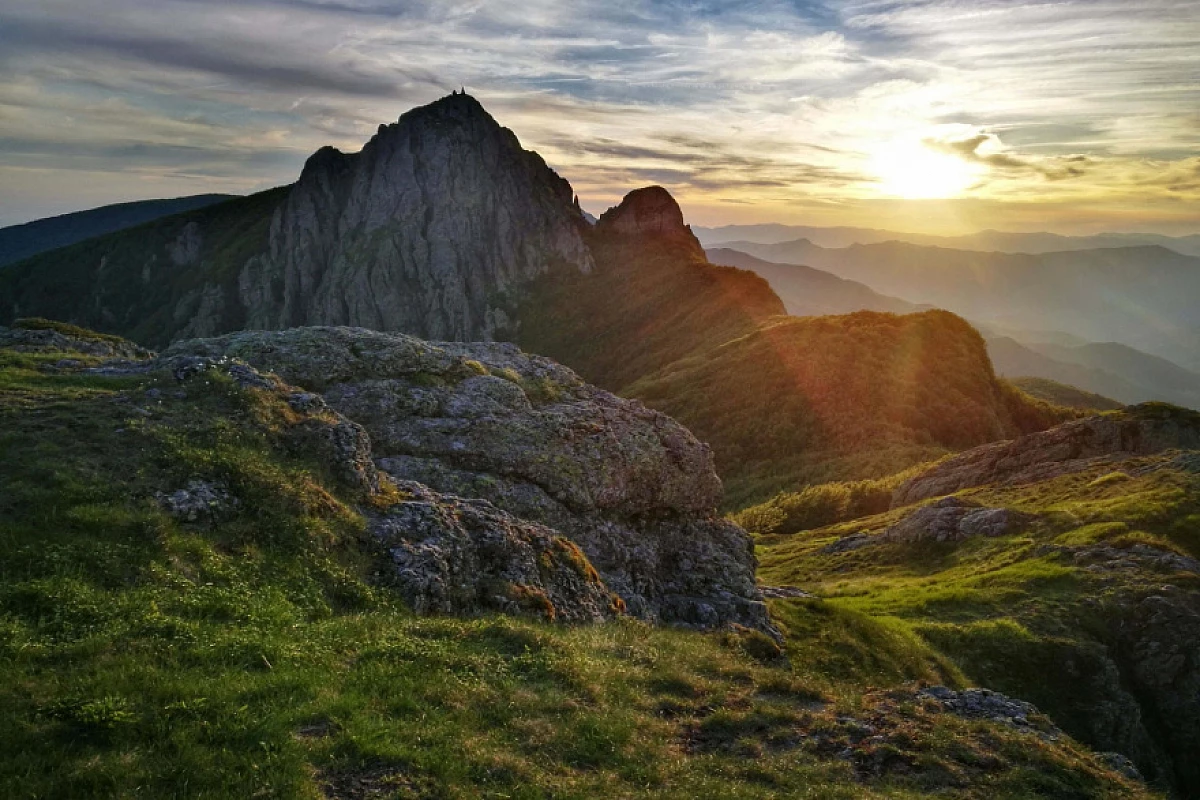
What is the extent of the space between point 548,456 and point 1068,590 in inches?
1435

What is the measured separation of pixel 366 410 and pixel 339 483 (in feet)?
28.0

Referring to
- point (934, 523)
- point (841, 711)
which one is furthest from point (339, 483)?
point (934, 523)

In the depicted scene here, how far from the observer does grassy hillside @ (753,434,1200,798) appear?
120ft

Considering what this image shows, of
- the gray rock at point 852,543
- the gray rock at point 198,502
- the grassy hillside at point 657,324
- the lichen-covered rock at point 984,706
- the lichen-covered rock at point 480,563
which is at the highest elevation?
the grassy hillside at point 657,324

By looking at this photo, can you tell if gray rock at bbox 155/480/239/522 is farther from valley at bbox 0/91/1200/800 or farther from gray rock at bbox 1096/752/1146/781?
gray rock at bbox 1096/752/1146/781

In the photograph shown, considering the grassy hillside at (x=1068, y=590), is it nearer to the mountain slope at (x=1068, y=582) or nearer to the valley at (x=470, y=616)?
the mountain slope at (x=1068, y=582)

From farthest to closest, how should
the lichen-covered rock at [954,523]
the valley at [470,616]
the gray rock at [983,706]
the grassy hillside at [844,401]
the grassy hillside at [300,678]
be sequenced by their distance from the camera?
the grassy hillside at [844,401] < the lichen-covered rock at [954,523] < the gray rock at [983,706] < the valley at [470,616] < the grassy hillside at [300,678]

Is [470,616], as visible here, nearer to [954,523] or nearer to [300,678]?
[300,678]

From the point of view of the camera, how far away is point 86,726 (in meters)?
10.6

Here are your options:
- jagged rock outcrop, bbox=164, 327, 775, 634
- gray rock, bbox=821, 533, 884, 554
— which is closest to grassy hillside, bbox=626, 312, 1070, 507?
gray rock, bbox=821, 533, 884, 554

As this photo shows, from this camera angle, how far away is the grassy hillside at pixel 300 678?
10914mm

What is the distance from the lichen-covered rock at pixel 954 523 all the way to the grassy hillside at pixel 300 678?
4201 cm

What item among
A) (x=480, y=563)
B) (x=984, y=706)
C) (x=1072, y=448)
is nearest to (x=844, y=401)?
(x=1072, y=448)

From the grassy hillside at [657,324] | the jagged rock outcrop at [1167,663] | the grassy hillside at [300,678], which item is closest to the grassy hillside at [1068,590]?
the jagged rock outcrop at [1167,663]
